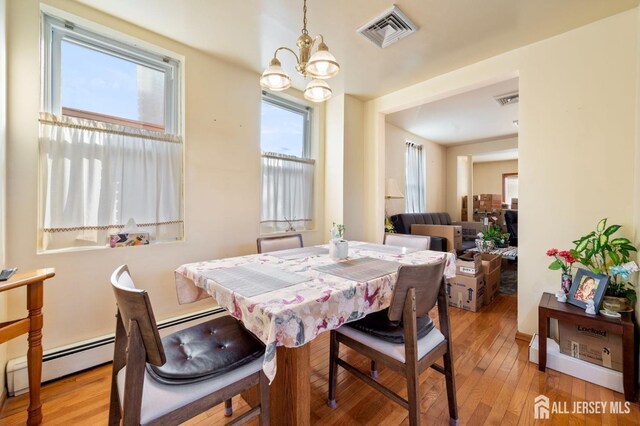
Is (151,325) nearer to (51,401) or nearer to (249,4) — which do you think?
(51,401)

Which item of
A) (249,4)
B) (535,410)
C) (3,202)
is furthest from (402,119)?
(3,202)

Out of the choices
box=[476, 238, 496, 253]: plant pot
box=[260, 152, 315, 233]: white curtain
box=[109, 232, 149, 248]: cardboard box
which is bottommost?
box=[476, 238, 496, 253]: plant pot

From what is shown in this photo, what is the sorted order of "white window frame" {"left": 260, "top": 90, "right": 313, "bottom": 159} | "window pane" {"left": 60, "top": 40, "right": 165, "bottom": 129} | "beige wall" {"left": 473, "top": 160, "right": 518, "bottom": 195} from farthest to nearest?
"beige wall" {"left": 473, "top": 160, "right": 518, "bottom": 195}, "white window frame" {"left": 260, "top": 90, "right": 313, "bottom": 159}, "window pane" {"left": 60, "top": 40, "right": 165, "bottom": 129}

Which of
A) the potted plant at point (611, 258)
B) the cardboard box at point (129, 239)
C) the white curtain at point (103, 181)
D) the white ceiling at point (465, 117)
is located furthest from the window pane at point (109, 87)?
the potted plant at point (611, 258)

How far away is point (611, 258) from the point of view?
1.78m

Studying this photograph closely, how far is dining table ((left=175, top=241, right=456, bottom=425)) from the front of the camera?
942mm

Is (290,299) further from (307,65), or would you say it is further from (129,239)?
(129,239)

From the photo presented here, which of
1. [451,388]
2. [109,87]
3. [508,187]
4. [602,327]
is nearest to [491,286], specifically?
[602,327]

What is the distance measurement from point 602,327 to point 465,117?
11.5 feet

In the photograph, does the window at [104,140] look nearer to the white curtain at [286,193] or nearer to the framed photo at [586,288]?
the white curtain at [286,193]

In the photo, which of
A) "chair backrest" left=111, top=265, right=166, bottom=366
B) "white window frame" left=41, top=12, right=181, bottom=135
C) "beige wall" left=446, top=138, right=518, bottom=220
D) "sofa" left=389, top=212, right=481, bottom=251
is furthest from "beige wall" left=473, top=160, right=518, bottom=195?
"chair backrest" left=111, top=265, right=166, bottom=366

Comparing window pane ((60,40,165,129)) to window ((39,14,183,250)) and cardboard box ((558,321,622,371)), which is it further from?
cardboard box ((558,321,622,371))

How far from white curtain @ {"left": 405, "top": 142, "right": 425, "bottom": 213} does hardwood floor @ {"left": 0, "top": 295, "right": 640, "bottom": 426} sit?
3.55 meters

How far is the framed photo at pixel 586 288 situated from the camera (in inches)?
67.5
